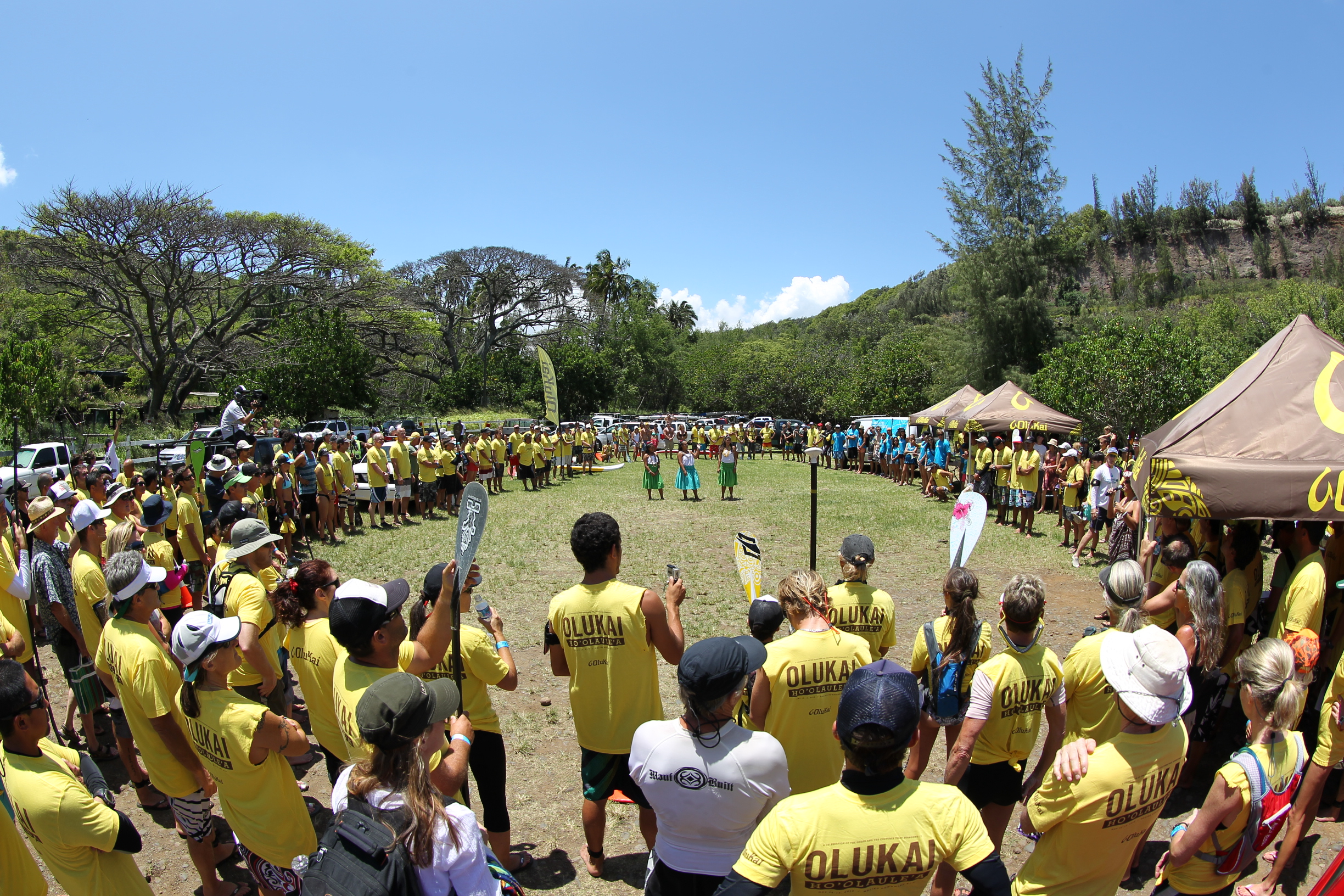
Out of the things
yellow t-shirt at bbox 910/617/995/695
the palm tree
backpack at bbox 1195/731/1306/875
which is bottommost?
backpack at bbox 1195/731/1306/875

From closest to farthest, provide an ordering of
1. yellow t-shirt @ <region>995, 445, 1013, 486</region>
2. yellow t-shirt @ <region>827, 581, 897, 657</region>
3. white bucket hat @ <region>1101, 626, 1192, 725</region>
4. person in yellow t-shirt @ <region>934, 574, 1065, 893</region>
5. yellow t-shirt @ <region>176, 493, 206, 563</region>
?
white bucket hat @ <region>1101, 626, 1192, 725</region>, person in yellow t-shirt @ <region>934, 574, 1065, 893</region>, yellow t-shirt @ <region>827, 581, 897, 657</region>, yellow t-shirt @ <region>176, 493, 206, 563</region>, yellow t-shirt @ <region>995, 445, 1013, 486</region>

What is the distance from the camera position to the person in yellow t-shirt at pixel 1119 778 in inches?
98.6

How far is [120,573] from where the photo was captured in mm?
3682

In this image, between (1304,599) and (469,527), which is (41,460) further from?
(1304,599)

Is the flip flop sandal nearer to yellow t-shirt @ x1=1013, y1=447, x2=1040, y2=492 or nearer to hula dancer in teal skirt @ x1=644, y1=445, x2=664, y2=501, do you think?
yellow t-shirt @ x1=1013, y1=447, x2=1040, y2=492

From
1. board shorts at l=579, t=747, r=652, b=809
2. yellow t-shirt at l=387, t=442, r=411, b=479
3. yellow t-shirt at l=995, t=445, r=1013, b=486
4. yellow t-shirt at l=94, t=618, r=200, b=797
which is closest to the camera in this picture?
yellow t-shirt at l=94, t=618, r=200, b=797

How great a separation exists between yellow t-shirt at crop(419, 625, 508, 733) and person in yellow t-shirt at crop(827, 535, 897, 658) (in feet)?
6.17

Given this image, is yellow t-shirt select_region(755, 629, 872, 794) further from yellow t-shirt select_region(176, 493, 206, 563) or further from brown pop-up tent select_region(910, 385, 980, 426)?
brown pop-up tent select_region(910, 385, 980, 426)

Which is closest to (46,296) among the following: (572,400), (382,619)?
(572,400)

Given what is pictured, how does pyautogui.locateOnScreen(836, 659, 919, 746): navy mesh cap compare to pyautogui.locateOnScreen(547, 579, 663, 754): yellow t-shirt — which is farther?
pyautogui.locateOnScreen(547, 579, 663, 754): yellow t-shirt

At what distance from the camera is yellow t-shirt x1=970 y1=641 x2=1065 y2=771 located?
333 cm

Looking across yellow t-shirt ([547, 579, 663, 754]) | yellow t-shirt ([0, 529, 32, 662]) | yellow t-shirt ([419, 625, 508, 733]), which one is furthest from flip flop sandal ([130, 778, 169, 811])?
yellow t-shirt ([547, 579, 663, 754])

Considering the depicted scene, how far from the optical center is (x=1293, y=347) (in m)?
Result: 5.80

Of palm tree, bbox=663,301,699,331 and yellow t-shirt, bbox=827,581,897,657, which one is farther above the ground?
palm tree, bbox=663,301,699,331
